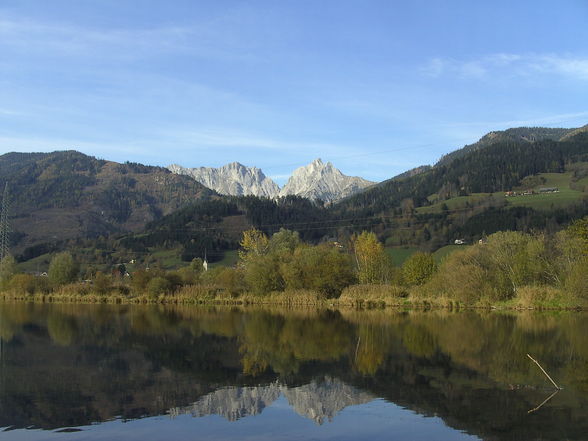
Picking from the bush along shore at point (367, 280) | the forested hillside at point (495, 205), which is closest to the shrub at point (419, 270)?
the bush along shore at point (367, 280)

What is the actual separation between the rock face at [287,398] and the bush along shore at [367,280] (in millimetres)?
41921

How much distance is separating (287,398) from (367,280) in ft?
192

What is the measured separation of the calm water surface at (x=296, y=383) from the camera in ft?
55.3

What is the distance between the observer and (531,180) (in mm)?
183750

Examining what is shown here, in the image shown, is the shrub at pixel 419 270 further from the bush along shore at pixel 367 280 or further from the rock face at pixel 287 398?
the rock face at pixel 287 398

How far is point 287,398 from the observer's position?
21062mm

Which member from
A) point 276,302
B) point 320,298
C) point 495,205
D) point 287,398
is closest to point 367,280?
point 320,298

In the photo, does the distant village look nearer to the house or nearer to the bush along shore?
the house

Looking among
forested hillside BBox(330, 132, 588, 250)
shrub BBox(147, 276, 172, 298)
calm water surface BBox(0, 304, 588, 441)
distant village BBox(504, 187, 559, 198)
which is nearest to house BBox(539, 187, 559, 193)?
distant village BBox(504, 187, 559, 198)

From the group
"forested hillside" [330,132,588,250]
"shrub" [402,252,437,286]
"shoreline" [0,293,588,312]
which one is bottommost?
"shoreline" [0,293,588,312]

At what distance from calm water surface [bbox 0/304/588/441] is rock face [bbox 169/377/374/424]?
0.07 m

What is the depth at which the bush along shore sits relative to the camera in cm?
6197

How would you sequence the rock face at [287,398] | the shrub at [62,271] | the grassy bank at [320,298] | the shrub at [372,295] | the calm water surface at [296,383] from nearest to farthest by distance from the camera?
the calm water surface at [296,383] < the rock face at [287,398] < the grassy bank at [320,298] < the shrub at [372,295] < the shrub at [62,271]

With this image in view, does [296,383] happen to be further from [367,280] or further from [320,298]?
[367,280]
